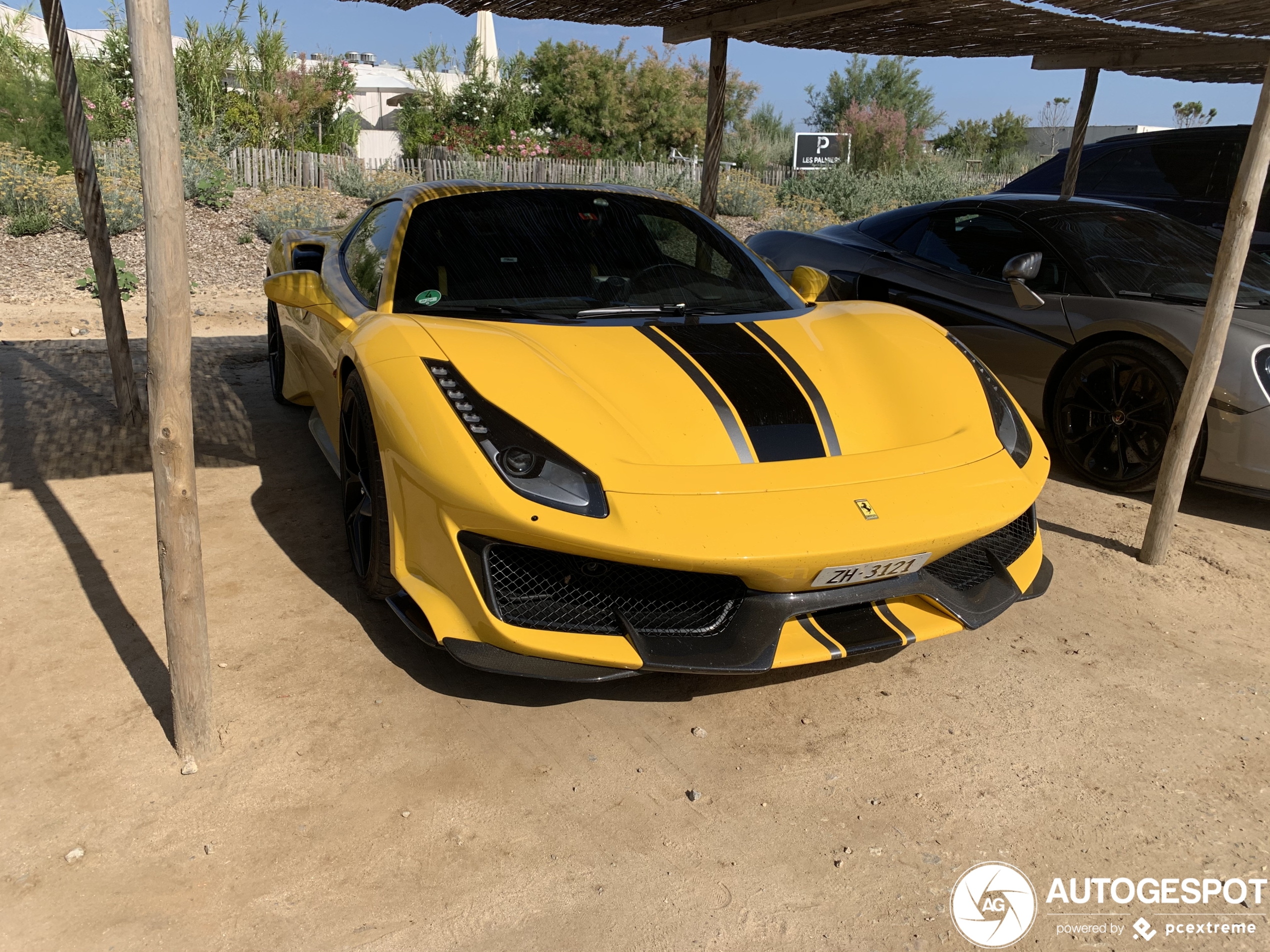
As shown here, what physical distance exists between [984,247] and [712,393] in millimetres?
3028

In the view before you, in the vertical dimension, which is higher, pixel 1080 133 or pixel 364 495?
pixel 1080 133

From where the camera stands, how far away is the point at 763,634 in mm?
2299

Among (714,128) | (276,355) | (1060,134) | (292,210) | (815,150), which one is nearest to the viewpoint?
(276,355)

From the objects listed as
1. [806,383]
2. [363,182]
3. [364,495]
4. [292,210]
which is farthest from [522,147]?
[806,383]

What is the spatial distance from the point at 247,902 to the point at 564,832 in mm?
665

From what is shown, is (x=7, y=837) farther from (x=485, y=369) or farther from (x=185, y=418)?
(x=485, y=369)

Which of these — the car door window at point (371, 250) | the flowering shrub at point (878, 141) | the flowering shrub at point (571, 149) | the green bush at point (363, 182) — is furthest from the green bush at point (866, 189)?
the car door window at point (371, 250)

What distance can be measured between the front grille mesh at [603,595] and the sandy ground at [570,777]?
361mm

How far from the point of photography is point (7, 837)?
2.02 metres

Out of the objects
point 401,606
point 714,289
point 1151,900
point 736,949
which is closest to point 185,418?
point 401,606

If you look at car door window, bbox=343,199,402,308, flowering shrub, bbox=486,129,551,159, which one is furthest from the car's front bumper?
flowering shrub, bbox=486,129,551,159

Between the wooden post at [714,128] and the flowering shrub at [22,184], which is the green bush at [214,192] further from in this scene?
the wooden post at [714,128]

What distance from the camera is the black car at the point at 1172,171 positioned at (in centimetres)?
678

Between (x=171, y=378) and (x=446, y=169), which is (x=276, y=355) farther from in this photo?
(x=446, y=169)
